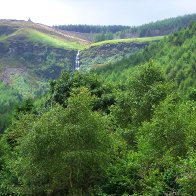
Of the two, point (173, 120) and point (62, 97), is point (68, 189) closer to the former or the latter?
point (173, 120)

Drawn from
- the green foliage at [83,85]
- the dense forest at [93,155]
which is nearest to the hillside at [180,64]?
the green foliage at [83,85]

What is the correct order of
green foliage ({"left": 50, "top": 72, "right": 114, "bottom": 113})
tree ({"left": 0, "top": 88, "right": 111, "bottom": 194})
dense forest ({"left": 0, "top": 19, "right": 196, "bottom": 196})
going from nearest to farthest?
→ dense forest ({"left": 0, "top": 19, "right": 196, "bottom": 196})
tree ({"left": 0, "top": 88, "right": 111, "bottom": 194})
green foliage ({"left": 50, "top": 72, "right": 114, "bottom": 113})

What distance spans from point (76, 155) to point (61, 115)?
387cm

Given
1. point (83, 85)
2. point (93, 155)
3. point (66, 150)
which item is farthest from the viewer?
point (83, 85)

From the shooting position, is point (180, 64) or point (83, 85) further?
point (180, 64)

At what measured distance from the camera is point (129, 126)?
188 feet

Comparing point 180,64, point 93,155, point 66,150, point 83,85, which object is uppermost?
point 66,150

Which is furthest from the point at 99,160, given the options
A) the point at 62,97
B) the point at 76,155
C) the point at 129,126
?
the point at 62,97

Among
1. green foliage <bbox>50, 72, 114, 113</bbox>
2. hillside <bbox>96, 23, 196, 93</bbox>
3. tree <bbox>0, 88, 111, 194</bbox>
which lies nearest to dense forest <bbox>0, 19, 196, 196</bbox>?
tree <bbox>0, 88, 111, 194</bbox>

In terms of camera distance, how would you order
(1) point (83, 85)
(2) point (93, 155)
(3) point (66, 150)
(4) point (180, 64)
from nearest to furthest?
(3) point (66, 150) < (2) point (93, 155) < (1) point (83, 85) < (4) point (180, 64)

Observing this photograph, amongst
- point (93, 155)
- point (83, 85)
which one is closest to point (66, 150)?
point (93, 155)

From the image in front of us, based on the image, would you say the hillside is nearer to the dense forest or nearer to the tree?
the dense forest

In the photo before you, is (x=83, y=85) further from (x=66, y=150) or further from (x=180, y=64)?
(x=180, y=64)

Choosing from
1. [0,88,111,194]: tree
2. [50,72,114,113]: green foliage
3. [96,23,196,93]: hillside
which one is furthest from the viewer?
[96,23,196,93]: hillside
